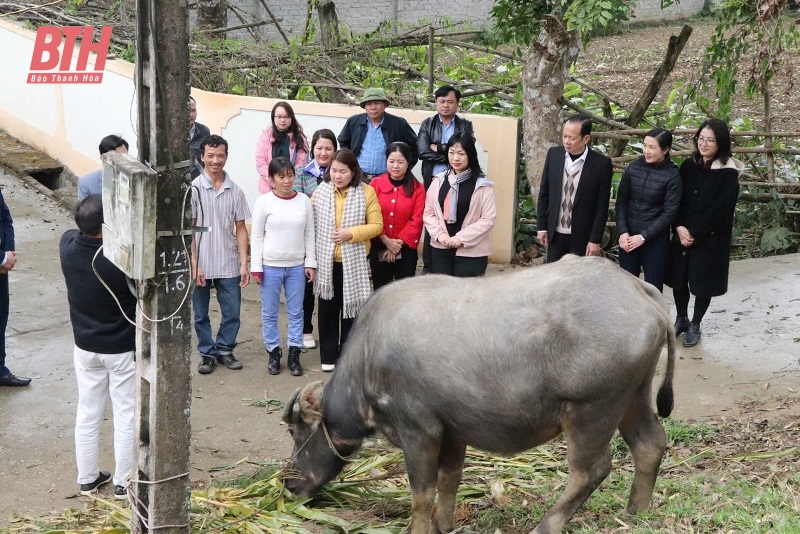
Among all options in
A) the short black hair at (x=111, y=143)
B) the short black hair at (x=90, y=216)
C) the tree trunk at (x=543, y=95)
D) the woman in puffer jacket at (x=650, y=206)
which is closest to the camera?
the short black hair at (x=90, y=216)

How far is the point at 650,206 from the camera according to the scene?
757 cm

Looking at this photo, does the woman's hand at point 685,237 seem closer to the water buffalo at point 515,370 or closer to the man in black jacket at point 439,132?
the man in black jacket at point 439,132

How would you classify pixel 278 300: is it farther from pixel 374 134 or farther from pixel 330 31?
pixel 330 31

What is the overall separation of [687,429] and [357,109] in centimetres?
505

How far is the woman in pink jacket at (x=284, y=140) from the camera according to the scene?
8.35 m

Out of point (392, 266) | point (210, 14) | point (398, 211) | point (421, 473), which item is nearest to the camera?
point (421, 473)

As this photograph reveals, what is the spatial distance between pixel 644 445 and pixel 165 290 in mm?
2605

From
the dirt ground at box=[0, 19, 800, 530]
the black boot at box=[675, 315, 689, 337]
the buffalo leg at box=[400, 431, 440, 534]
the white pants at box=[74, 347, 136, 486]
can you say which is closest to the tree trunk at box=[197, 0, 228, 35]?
the dirt ground at box=[0, 19, 800, 530]

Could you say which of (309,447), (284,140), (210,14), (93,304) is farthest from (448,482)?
(210,14)

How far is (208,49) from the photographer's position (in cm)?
1205

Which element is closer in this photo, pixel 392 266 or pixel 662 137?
pixel 662 137

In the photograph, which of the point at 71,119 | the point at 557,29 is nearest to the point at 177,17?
the point at 557,29

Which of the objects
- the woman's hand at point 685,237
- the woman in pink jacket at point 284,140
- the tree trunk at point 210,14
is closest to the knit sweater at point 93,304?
the woman in pink jacket at point 284,140

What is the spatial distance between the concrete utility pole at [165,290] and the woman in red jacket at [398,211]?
3.33m
